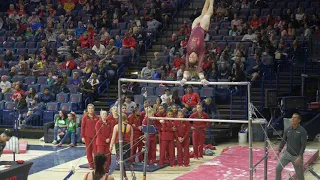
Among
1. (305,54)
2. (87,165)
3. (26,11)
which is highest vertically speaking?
(26,11)

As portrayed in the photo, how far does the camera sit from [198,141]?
61.2 ft

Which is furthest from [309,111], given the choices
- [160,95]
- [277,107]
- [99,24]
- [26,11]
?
[26,11]

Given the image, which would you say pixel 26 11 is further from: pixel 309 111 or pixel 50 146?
pixel 309 111

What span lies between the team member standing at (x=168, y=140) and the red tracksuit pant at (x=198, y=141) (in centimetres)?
108

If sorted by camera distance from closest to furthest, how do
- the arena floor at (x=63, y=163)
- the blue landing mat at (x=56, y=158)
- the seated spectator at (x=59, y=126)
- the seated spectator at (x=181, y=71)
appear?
the arena floor at (x=63, y=163) < the blue landing mat at (x=56, y=158) < the seated spectator at (x=59, y=126) < the seated spectator at (x=181, y=71)

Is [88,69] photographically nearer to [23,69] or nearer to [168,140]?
[23,69]

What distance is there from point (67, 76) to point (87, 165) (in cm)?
651

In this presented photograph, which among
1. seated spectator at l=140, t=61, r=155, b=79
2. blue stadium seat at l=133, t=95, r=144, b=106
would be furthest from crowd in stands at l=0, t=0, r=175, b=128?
blue stadium seat at l=133, t=95, r=144, b=106

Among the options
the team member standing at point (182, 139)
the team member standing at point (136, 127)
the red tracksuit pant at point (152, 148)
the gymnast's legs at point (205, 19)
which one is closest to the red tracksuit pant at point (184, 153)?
the team member standing at point (182, 139)

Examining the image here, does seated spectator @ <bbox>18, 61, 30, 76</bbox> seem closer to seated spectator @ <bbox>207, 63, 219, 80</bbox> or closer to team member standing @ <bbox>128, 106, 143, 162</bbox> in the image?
seated spectator @ <bbox>207, 63, 219, 80</bbox>

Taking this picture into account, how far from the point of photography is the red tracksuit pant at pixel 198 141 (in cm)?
1852

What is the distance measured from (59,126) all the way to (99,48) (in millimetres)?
4648

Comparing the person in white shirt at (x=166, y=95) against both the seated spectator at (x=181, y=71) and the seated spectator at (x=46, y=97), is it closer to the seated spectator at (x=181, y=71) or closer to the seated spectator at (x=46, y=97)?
the seated spectator at (x=181, y=71)

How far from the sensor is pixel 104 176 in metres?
8.93
